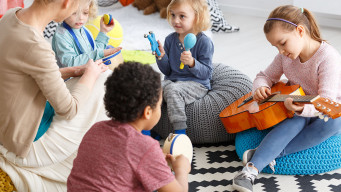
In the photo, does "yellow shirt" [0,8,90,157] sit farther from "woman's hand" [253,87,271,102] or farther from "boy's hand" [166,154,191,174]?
"woman's hand" [253,87,271,102]

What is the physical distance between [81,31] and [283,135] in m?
1.04

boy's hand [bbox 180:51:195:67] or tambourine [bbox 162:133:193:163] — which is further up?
tambourine [bbox 162:133:193:163]

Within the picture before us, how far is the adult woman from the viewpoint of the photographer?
1.67 metres

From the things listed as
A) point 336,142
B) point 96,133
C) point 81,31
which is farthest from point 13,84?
point 336,142

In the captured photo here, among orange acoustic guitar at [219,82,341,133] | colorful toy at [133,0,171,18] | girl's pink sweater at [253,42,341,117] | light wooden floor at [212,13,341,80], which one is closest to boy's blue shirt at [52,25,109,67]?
orange acoustic guitar at [219,82,341,133]

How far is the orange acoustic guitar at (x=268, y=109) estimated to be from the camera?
6.33ft

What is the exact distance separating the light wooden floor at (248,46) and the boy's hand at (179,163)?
1740mm

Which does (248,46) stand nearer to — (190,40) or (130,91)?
(190,40)

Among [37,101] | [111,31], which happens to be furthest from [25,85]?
[111,31]

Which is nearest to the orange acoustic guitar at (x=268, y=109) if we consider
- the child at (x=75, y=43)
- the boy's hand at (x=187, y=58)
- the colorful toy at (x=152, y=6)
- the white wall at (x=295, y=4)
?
the boy's hand at (x=187, y=58)

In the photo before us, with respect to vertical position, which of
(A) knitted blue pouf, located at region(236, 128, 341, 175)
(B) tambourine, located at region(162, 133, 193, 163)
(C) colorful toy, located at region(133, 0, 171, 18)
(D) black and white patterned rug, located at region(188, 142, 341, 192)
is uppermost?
(B) tambourine, located at region(162, 133, 193, 163)

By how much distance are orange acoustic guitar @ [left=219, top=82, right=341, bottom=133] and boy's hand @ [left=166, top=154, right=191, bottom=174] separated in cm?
61

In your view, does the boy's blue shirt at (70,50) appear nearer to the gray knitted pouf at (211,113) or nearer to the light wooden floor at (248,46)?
the gray knitted pouf at (211,113)

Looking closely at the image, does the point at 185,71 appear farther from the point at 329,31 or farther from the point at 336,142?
the point at 329,31
